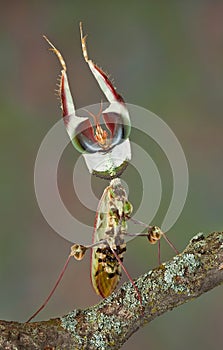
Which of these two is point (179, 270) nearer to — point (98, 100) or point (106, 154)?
point (106, 154)

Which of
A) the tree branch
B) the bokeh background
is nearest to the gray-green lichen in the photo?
the tree branch

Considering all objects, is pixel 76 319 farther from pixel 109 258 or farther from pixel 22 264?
pixel 22 264

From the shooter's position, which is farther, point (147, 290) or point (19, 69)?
point (19, 69)

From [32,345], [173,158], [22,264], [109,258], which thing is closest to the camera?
[32,345]

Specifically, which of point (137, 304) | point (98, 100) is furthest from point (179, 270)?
point (98, 100)

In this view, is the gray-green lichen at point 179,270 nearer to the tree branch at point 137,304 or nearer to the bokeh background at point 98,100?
the tree branch at point 137,304

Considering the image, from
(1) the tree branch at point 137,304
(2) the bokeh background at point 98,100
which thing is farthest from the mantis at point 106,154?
(2) the bokeh background at point 98,100

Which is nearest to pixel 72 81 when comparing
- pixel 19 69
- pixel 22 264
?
pixel 19 69
